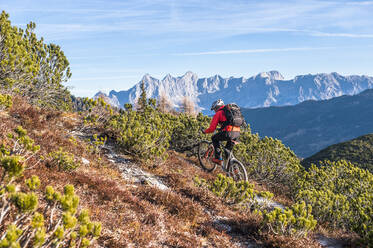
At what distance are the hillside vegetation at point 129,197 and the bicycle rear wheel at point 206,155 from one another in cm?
76

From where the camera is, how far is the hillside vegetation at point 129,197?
268 centimetres

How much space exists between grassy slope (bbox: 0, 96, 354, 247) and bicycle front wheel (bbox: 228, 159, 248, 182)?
180 cm

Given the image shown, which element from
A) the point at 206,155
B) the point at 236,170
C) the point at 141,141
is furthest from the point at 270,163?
the point at 141,141

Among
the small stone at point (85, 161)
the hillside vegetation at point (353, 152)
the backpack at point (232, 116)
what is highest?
the backpack at point (232, 116)

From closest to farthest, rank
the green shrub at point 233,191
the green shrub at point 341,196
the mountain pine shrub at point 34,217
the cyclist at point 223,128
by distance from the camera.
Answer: the mountain pine shrub at point 34,217, the green shrub at point 341,196, the green shrub at point 233,191, the cyclist at point 223,128

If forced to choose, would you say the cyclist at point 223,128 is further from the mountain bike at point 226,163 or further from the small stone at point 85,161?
the small stone at point 85,161

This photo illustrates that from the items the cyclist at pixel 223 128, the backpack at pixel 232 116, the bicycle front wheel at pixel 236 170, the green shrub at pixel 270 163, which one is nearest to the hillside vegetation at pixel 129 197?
the green shrub at pixel 270 163

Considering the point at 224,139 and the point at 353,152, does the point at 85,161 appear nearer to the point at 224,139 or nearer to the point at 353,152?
the point at 224,139

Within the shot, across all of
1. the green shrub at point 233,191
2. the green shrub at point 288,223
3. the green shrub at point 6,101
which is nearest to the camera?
the green shrub at point 6,101

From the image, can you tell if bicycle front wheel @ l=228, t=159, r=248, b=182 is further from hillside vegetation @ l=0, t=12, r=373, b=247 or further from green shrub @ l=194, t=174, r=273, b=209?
green shrub @ l=194, t=174, r=273, b=209

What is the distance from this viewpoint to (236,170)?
8453 mm

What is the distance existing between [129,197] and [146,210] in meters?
0.50

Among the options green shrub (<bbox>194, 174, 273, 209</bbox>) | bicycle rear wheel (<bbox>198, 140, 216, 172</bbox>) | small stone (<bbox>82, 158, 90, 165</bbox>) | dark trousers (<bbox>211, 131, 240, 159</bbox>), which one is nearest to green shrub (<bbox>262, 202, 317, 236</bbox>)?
green shrub (<bbox>194, 174, 273, 209</bbox>)

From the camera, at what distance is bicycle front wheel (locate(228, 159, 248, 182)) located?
27.3 ft
